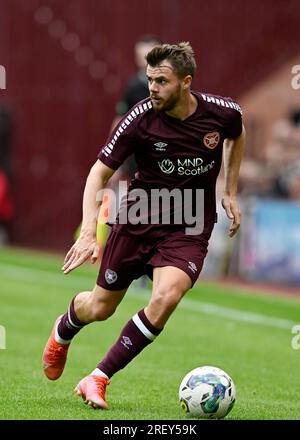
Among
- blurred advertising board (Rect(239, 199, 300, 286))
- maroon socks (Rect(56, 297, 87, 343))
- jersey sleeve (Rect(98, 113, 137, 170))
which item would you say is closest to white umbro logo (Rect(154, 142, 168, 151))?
jersey sleeve (Rect(98, 113, 137, 170))

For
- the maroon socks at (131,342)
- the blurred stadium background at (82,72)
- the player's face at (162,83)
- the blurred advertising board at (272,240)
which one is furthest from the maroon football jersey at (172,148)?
the blurred stadium background at (82,72)

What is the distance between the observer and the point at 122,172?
1452 centimetres

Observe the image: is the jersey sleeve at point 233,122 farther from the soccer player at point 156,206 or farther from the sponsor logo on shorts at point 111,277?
the sponsor logo on shorts at point 111,277

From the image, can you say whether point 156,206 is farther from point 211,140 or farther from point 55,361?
point 55,361

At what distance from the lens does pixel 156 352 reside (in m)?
10.6

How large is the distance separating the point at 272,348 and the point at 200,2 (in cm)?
1290

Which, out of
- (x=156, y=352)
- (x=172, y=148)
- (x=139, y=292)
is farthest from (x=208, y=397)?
(x=139, y=292)

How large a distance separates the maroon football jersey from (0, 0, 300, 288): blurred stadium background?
47.1 ft

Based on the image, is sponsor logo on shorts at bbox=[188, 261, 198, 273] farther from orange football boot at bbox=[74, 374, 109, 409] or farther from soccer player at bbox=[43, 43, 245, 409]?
orange football boot at bbox=[74, 374, 109, 409]

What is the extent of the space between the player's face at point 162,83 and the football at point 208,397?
70.5 inches

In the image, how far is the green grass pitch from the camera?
7.61m

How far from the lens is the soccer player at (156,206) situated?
7.61 meters

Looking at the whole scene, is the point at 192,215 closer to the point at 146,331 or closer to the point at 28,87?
the point at 146,331

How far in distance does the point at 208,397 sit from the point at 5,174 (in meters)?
15.9
